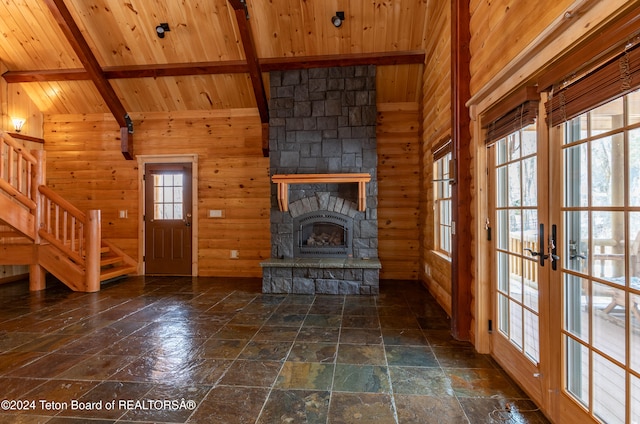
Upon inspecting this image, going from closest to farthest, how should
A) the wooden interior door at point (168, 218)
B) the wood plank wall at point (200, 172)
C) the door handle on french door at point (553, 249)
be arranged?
the door handle on french door at point (553, 249), the wood plank wall at point (200, 172), the wooden interior door at point (168, 218)

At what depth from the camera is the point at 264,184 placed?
544cm

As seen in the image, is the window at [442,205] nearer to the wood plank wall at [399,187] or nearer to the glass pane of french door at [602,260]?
the wood plank wall at [399,187]

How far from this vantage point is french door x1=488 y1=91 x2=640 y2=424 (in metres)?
1.30

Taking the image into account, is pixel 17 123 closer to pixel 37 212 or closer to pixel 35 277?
pixel 37 212

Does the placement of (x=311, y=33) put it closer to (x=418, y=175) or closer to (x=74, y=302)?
(x=418, y=175)

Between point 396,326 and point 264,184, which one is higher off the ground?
point 264,184

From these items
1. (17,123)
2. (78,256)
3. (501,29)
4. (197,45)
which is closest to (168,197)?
(78,256)

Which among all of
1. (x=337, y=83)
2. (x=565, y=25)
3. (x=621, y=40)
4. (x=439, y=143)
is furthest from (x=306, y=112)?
(x=621, y=40)

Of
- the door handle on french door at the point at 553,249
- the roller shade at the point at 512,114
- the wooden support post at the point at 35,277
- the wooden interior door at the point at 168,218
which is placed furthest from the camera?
the wooden interior door at the point at 168,218

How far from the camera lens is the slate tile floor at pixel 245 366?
183 cm

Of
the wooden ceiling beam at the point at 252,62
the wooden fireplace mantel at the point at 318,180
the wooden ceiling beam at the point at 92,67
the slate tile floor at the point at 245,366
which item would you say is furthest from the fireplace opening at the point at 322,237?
the wooden ceiling beam at the point at 92,67

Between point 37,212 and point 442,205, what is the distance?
5796 mm

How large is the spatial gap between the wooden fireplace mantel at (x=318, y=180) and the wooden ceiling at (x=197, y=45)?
4.53ft

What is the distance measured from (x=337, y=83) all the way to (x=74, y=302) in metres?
4.67
